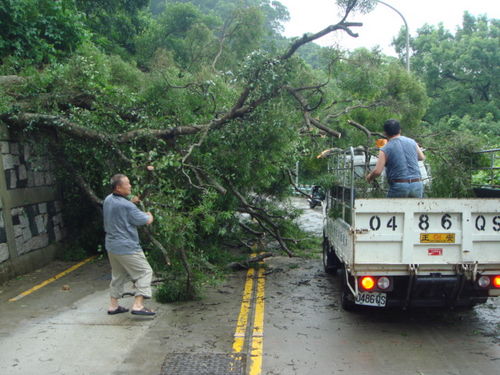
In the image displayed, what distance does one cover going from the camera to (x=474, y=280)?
5605 millimetres

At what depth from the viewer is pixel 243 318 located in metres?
6.59

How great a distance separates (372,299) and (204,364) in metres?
2.20

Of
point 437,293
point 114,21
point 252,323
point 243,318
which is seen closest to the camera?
point 437,293

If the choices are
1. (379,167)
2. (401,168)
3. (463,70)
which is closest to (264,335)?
(379,167)

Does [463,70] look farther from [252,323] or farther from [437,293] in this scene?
[252,323]

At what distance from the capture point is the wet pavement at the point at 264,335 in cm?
501

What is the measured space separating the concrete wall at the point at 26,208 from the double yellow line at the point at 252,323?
163 inches

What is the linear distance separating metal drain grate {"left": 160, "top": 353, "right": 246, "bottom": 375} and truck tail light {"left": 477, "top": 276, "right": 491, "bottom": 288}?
285 cm

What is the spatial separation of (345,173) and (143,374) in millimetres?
4235

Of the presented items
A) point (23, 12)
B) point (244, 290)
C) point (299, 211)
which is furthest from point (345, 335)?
point (23, 12)

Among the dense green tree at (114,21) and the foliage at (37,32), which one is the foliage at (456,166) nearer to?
the foliage at (37,32)

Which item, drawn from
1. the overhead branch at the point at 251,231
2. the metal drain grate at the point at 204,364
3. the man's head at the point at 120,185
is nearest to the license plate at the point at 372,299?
the metal drain grate at the point at 204,364

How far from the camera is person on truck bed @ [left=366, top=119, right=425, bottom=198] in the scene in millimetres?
6418

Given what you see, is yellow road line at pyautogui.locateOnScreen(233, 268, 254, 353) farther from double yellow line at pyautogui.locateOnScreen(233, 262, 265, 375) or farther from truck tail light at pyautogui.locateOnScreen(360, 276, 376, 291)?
truck tail light at pyautogui.locateOnScreen(360, 276, 376, 291)
